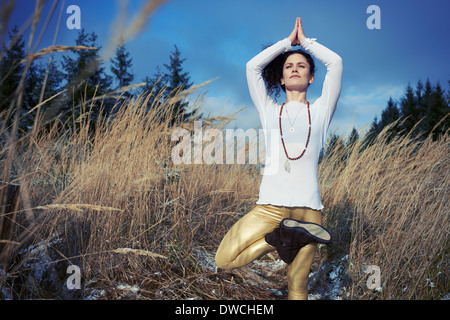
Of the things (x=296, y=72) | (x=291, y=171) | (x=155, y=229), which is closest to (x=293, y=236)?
(x=291, y=171)

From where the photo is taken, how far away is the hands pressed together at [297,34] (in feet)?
6.15

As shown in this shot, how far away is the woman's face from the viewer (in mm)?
1877

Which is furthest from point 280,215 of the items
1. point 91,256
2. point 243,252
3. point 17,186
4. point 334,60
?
point 17,186

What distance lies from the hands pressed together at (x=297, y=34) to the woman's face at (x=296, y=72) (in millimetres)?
85

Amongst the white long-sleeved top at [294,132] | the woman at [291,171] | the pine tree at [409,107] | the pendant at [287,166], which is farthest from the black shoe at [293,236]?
the pine tree at [409,107]

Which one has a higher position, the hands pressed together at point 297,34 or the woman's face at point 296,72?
the hands pressed together at point 297,34

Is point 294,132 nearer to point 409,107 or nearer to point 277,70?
point 277,70

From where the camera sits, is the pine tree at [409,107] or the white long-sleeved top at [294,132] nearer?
the white long-sleeved top at [294,132]

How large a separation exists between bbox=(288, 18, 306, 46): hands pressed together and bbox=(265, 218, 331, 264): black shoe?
1057 mm

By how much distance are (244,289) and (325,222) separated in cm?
114

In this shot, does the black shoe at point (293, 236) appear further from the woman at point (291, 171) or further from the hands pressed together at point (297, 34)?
the hands pressed together at point (297, 34)

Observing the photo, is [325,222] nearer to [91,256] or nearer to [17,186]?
[91,256]

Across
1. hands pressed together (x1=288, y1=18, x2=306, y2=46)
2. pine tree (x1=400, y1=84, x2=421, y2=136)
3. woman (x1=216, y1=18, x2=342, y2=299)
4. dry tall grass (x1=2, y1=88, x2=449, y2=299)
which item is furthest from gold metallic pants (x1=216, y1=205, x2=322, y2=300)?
pine tree (x1=400, y1=84, x2=421, y2=136)

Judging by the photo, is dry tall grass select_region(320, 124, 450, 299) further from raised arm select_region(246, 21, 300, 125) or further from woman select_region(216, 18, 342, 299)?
raised arm select_region(246, 21, 300, 125)
